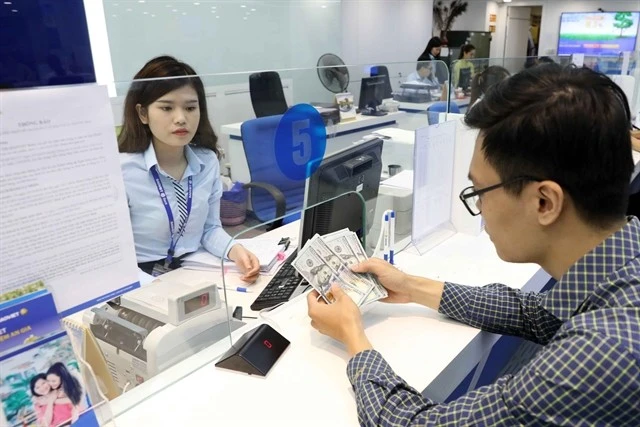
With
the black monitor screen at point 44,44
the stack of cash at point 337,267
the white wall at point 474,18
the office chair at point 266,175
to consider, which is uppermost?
the white wall at point 474,18

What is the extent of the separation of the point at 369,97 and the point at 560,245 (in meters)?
3.70

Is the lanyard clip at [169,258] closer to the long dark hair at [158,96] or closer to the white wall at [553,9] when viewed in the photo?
the long dark hair at [158,96]

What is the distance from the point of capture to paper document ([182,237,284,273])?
1.67 m

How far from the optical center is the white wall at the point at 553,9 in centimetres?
1057

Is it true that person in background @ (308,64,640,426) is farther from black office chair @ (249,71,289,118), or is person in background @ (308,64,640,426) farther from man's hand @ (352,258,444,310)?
black office chair @ (249,71,289,118)

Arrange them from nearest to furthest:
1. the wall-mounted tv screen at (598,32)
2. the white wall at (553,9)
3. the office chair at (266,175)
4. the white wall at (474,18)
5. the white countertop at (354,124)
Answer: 1. the office chair at (266,175)
2. the white countertop at (354,124)
3. the wall-mounted tv screen at (598,32)
4. the white wall at (553,9)
5. the white wall at (474,18)

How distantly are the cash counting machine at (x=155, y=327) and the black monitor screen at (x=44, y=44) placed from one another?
470mm

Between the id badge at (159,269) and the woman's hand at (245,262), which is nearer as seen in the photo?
the woman's hand at (245,262)

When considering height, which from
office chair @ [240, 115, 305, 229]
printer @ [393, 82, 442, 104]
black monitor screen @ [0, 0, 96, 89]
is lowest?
office chair @ [240, 115, 305, 229]

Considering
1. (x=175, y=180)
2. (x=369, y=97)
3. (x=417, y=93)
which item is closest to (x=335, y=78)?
(x=369, y=97)

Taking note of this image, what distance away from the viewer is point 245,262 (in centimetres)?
162

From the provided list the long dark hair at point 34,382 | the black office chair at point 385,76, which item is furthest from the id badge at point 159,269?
the black office chair at point 385,76

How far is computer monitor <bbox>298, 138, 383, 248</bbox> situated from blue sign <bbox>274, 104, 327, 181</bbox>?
142 cm

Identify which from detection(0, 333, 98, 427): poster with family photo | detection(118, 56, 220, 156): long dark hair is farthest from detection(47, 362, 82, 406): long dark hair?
detection(118, 56, 220, 156): long dark hair
